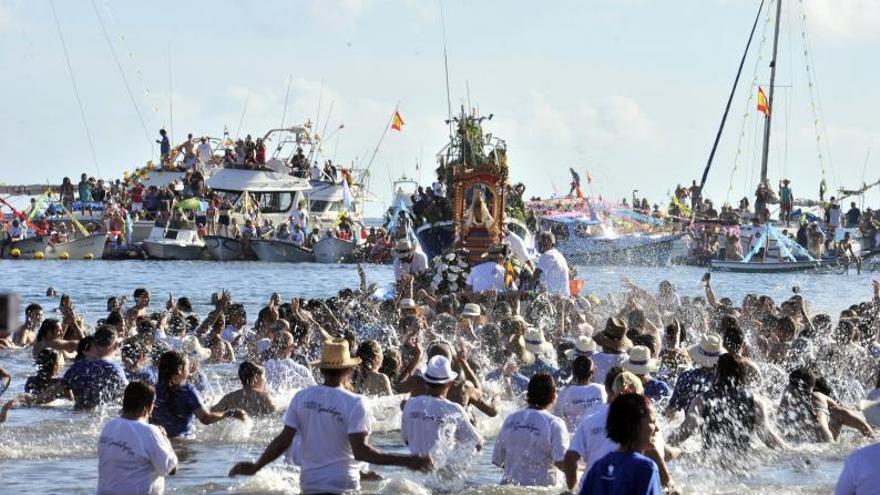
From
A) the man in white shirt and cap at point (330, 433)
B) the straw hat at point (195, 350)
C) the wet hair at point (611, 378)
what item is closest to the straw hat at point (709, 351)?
the wet hair at point (611, 378)

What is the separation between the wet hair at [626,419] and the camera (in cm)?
754

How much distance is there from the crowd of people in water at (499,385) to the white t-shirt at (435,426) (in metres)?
0.01

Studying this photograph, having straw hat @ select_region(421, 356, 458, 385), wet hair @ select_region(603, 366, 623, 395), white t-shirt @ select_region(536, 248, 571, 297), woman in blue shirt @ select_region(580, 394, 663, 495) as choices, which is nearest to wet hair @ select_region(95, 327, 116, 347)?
straw hat @ select_region(421, 356, 458, 385)

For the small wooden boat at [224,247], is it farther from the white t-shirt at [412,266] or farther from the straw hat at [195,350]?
the straw hat at [195,350]

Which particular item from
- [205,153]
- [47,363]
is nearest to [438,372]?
[47,363]

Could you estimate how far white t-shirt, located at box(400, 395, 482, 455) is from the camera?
11078mm

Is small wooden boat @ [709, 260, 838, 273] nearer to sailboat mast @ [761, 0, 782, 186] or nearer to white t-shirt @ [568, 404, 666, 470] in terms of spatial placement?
sailboat mast @ [761, 0, 782, 186]

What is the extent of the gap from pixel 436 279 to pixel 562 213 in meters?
33.8

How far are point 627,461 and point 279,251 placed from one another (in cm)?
5565

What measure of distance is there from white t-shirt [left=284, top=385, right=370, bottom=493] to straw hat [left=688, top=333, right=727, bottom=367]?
3.91 m

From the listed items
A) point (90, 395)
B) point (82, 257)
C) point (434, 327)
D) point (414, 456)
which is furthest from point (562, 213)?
point (414, 456)

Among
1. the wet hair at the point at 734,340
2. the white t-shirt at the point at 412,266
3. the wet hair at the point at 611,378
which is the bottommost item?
the wet hair at the point at 611,378

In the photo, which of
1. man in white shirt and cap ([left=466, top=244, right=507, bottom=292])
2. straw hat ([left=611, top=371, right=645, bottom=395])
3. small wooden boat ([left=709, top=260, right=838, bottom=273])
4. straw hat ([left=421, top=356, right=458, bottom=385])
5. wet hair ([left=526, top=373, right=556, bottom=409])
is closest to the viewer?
straw hat ([left=611, top=371, right=645, bottom=395])

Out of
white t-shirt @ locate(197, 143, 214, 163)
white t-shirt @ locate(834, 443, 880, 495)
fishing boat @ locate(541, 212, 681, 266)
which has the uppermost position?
white t-shirt @ locate(197, 143, 214, 163)
